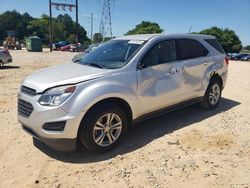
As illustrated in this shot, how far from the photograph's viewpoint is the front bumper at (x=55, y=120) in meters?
3.73

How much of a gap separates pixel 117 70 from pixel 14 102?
3884mm

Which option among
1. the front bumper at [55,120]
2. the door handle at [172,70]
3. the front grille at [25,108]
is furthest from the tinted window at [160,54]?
the front grille at [25,108]

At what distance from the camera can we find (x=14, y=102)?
23.2ft

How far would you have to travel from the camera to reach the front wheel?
6.26m

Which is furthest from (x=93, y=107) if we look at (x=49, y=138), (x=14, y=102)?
(x=14, y=102)

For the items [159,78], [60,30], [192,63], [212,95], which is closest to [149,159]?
[159,78]

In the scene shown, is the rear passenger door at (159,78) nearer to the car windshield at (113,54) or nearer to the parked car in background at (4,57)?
the car windshield at (113,54)

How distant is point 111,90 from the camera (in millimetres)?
4082

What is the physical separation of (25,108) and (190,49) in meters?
3.43

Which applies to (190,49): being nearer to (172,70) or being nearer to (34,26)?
(172,70)

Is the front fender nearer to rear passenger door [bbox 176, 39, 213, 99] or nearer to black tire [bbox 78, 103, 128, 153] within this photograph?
black tire [bbox 78, 103, 128, 153]

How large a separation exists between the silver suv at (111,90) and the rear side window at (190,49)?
0.07 feet

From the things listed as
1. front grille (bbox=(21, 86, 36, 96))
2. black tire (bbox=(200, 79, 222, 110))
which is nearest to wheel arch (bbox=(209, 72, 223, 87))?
black tire (bbox=(200, 79, 222, 110))

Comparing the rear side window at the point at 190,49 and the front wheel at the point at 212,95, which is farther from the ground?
the rear side window at the point at 190,49
